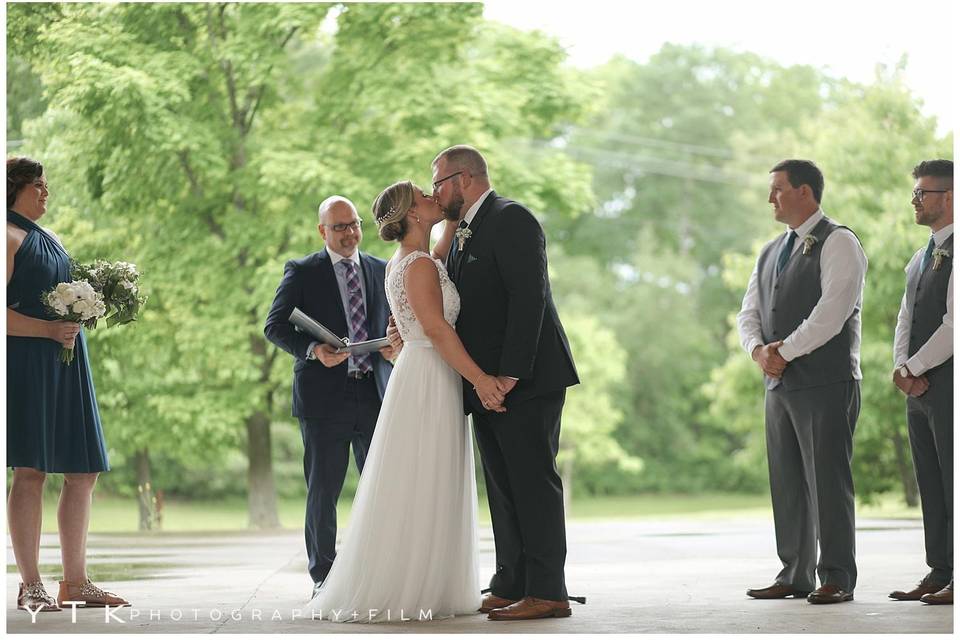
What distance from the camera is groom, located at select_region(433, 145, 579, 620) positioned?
13.5 feet

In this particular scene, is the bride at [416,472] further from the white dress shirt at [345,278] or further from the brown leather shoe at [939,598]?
the brown leather shoe at [939,598]

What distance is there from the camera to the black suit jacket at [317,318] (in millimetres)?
4965

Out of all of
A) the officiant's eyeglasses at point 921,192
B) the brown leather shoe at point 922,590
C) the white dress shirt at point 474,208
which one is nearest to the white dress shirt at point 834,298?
the officiant's eyeglasses at point 921,192

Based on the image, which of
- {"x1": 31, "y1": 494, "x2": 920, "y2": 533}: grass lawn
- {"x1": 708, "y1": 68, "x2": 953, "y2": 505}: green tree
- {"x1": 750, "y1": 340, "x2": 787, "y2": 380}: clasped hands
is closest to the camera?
{"x1": 750, "y1": 340, "x2": 787, "y2": 380}: clasped hands

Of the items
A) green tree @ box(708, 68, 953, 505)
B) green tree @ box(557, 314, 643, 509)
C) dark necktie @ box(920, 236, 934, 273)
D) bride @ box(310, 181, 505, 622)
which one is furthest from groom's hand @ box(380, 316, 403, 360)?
green tree @ box(557, 314, 643, 509)

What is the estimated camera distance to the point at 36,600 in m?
4.36

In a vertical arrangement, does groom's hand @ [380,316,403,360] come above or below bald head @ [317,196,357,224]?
below

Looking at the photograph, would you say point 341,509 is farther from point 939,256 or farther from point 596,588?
point 939,256

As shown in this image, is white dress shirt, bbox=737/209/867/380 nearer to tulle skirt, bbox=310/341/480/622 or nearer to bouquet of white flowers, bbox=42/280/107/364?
tulle skirt, bbox=310/341/480/622

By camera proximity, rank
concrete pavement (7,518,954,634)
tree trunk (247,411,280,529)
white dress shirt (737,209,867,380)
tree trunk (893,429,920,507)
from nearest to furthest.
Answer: concrete pavement (7,518,954,634) → white dress shirt (737,209,867,380) → tree trunk (247,411,280,529) → tree trunk (893,429,920,507)

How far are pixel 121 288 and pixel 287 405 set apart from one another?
24.8 ft

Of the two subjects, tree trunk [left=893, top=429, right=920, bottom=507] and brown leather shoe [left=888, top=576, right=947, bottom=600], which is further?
tree trunk [left=893, top=429, right=920, bottom=507]

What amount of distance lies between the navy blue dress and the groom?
142 cm

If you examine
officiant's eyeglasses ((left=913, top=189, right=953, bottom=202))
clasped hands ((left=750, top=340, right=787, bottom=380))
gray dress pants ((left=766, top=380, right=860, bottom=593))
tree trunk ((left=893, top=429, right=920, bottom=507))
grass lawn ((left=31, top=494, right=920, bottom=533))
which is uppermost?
officiant's eyeglasses ((left=913, top=189, right=953, bottom=202))
